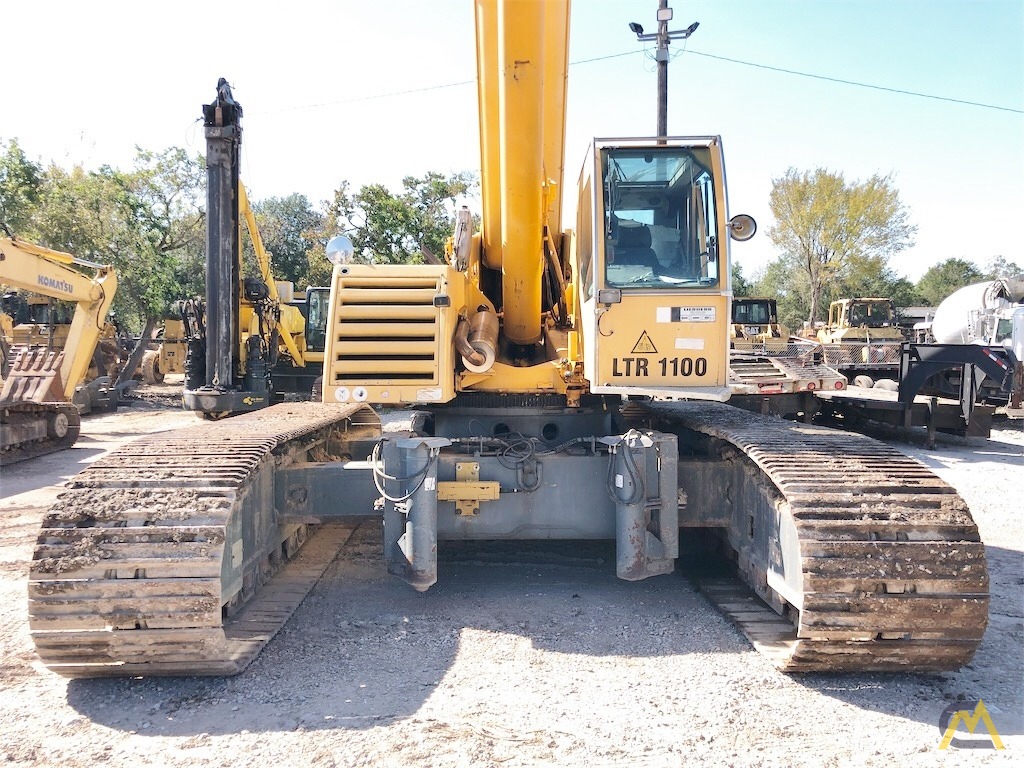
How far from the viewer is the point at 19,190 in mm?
23656

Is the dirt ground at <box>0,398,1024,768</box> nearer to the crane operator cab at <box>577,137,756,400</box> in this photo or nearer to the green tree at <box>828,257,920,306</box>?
the crane operator cab at <box>577,137,756,400</box>

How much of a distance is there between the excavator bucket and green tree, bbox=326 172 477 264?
13637 millimetres

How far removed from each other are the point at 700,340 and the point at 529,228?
131 cm

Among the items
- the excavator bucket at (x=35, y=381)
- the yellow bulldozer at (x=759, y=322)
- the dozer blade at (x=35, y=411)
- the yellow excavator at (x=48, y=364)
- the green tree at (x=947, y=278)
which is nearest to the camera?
the yellow excavator at (x=48, y=364)

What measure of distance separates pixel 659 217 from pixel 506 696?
2841 mm

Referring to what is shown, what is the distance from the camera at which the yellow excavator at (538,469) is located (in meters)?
3.44

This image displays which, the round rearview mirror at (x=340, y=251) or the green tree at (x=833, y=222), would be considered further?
the green tree at (x=833, y=222)

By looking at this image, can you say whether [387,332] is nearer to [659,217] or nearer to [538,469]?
[538,469]

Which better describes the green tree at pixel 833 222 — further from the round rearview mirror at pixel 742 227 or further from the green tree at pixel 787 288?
the round rearview mirror at pixel 742 227

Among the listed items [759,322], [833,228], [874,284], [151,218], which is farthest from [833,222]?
[151,218]

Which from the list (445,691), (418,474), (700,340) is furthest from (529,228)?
(445,691)

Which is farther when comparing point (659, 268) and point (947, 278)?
point (947, 278)

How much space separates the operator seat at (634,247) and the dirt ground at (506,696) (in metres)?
2.10

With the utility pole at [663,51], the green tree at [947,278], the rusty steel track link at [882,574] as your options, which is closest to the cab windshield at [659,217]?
the rusty steel track link at [882,574]
